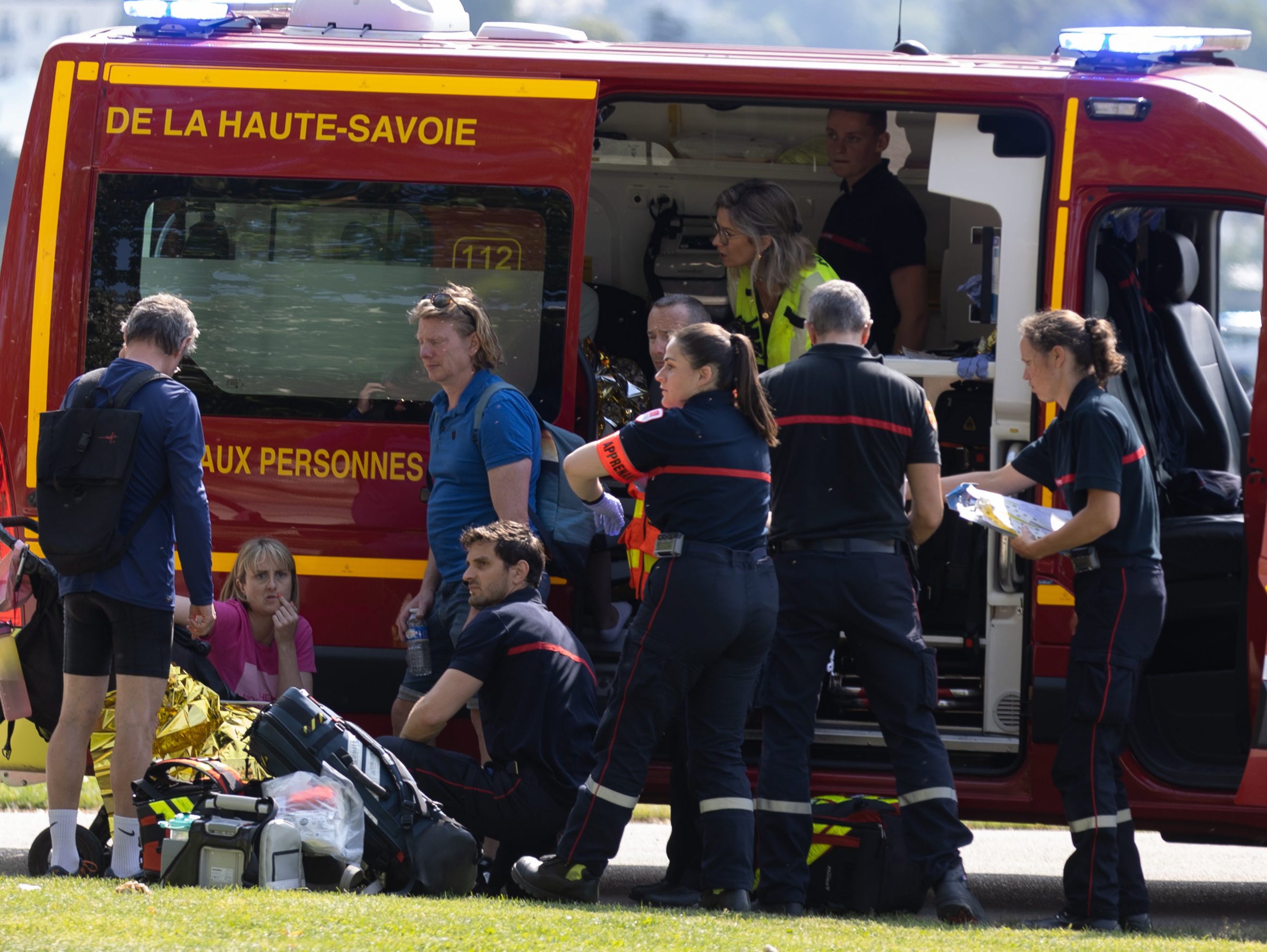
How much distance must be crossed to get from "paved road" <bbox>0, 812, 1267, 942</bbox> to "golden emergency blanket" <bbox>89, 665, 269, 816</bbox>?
2.86ft

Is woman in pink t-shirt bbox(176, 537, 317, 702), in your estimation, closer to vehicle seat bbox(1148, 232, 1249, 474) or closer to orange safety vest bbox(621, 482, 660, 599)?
orange safety vest bbox(621, 482, 660, 599)

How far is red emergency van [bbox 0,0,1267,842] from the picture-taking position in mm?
5066

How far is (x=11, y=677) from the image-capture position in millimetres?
5008

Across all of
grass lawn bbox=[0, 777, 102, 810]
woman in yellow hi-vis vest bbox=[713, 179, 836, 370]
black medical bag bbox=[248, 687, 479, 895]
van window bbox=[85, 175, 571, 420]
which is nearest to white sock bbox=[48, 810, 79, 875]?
black medical bag bbox=[248, 687, 479, 895]

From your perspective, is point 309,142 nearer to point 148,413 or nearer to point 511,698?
point 148,413

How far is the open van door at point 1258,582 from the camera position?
480 cm

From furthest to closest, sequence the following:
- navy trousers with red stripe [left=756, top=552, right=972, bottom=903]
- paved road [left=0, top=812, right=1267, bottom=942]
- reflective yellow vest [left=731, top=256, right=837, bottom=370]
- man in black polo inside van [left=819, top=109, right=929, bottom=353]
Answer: man in black polo inside van [left=819, top=109, right=929, bottom=353]
paved road [left=0, top=812, right=1267, bottom=942]
reflective yellow vest [left=731, top=256, right=837, bottom=370]
navy trousers with red stripe [left=756, top=552, right=972, bottom=903]

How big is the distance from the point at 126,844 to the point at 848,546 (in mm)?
2244

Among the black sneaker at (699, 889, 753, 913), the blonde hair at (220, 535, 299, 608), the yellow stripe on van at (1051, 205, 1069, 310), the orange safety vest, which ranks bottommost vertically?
the black sneaker at (699, 889, 753, 913)

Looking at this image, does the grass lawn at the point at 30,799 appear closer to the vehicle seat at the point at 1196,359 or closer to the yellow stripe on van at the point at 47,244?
the yellow stripe on van at the point at 47,244

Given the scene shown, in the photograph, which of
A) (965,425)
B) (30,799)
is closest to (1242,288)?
(965,425)

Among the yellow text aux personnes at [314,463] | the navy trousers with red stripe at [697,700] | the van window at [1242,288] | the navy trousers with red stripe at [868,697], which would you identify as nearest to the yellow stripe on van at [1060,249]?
the van window at [1242,288]

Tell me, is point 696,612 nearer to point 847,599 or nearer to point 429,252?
point 847,599

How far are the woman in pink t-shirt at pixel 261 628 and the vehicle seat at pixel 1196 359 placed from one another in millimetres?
3040
